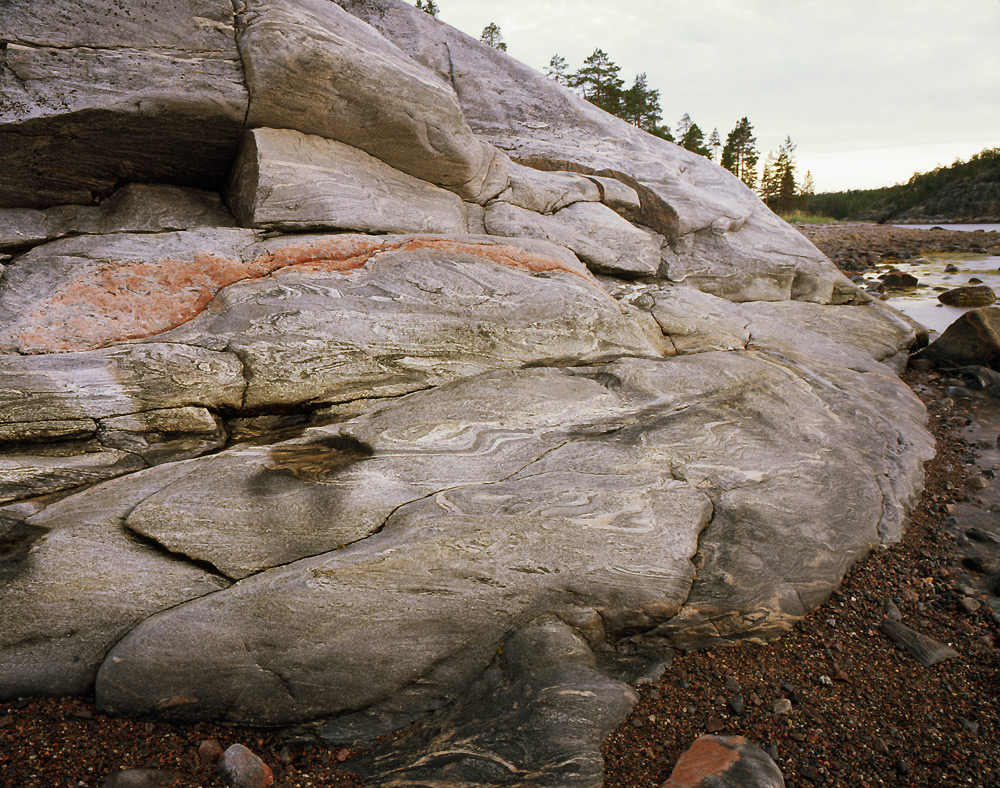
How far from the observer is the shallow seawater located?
A: 17266mm

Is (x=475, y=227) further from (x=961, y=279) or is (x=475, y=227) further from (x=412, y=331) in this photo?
(x=961, y=279)

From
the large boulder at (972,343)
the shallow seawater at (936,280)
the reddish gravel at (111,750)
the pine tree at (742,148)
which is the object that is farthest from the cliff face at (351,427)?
the pine tree at (742,148)

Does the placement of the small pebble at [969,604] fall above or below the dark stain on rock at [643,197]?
below

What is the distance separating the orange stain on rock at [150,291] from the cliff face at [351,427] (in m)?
0.03

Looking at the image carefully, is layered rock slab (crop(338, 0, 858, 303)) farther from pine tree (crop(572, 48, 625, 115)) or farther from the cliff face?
pine tree (crop(572, 48, 625, 115))

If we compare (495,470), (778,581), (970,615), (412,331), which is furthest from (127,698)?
(970,615)

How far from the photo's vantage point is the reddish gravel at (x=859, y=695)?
13.0ft

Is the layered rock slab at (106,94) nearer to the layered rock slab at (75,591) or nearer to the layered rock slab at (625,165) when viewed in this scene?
the layered rock slab at (75,591)

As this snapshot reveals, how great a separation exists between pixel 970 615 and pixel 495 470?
504 centimetres

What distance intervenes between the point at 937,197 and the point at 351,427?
106 metres

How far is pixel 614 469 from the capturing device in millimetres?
5629

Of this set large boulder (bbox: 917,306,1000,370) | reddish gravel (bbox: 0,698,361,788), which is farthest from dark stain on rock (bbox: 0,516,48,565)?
large boulder (bbox: 917,306,1000,370)

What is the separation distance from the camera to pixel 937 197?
81.8 m

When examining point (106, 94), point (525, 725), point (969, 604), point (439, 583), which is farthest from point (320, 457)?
point (969, 604)
